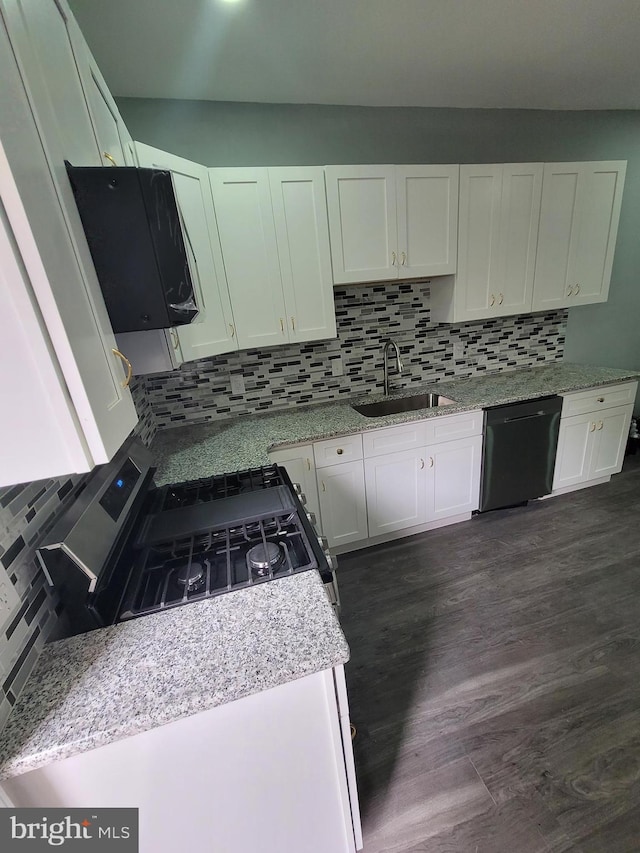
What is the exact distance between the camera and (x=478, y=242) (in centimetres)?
231

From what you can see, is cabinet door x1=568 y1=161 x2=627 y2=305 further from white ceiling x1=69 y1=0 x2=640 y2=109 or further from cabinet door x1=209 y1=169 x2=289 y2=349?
cabinet door x1=209 y1=169 x2=289 y2=349

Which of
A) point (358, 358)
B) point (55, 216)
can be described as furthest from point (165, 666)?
point (358, 358)

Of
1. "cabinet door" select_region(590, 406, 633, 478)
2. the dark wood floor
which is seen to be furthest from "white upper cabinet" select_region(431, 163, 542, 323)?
the dark wood floor

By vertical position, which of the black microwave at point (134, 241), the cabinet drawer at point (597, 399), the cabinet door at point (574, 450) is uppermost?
the black microwave at point (134, 241)

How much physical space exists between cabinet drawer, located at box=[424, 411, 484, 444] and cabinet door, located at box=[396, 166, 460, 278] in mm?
929

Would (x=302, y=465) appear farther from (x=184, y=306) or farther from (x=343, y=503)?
(x=184, y=306)

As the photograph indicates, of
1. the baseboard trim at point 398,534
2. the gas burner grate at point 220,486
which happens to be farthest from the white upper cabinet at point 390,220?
the baseboard trim at point 398,534

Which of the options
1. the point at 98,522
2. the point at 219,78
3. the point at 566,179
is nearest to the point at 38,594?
the point at 98,522

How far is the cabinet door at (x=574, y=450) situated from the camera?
2567 millimetres

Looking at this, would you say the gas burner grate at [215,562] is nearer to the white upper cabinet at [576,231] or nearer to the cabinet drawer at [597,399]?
the cabinet drawer at [597,399]

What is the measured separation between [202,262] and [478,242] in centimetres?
175

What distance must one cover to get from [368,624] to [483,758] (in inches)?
27.1

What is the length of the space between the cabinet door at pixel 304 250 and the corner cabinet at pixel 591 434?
182cm

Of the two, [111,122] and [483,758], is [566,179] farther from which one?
[483,758]
